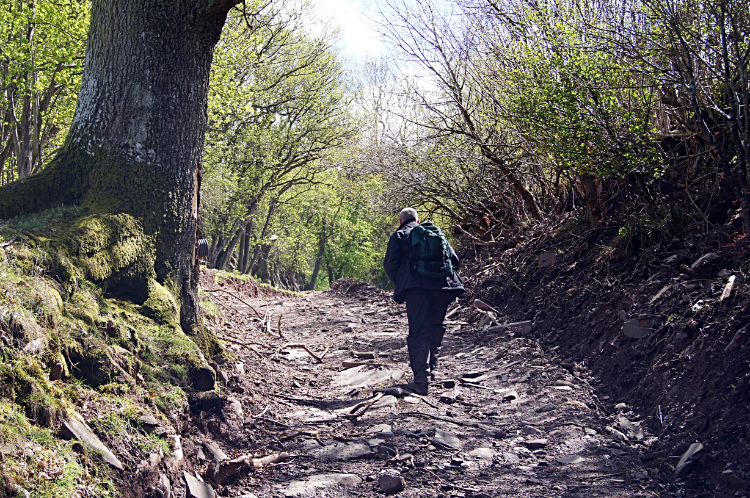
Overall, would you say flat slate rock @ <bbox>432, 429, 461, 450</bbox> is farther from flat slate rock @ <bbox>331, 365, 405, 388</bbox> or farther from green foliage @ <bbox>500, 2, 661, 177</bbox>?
green foliage @ <bbox>500, 2, 661, 177</bbox>

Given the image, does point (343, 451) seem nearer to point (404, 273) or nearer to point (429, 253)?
point (404, 273)

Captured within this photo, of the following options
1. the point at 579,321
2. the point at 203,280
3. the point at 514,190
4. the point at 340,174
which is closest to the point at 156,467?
the point at 579,321

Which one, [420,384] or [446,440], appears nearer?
[446,440]

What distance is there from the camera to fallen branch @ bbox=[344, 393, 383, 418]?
17.7ft

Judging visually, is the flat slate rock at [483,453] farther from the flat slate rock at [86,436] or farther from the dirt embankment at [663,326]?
the flat slate rock at [86,436]

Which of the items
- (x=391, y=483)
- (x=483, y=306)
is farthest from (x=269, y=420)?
(x=483, y=306)

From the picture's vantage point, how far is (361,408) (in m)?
5.59

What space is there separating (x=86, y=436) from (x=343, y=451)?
2.01m

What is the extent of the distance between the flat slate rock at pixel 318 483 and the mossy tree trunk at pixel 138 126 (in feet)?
6.86

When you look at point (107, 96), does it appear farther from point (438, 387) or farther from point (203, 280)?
point (203, 280)

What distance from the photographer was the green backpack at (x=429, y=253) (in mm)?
6312

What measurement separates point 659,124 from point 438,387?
4383 millimetres

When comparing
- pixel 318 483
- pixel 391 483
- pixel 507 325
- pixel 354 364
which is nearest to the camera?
pixel 391 483

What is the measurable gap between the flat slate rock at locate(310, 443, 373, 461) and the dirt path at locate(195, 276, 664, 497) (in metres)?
0.01
